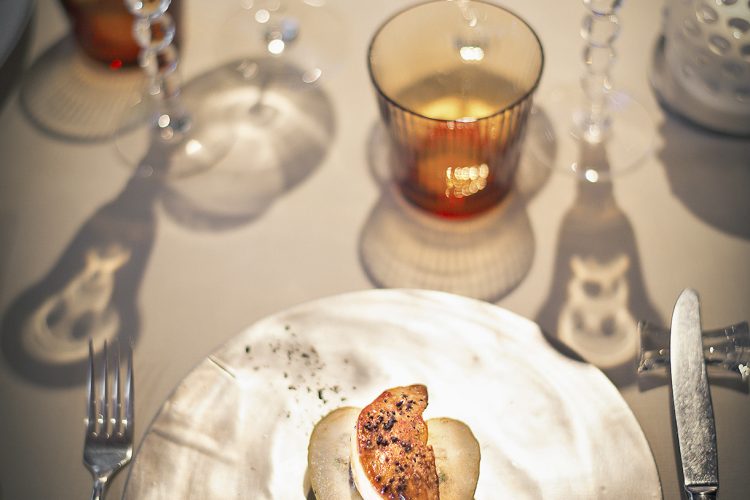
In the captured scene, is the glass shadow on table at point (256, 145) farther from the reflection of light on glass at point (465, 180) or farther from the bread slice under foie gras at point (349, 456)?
the bread slice under foie gras at point (349, 456)

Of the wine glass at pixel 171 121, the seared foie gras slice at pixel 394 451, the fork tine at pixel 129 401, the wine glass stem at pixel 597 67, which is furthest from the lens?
the wine glass at pixel 171 121

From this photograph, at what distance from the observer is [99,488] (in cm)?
59

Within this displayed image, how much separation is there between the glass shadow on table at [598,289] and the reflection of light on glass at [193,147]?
1.25 ft

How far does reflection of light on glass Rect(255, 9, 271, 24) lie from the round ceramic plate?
17.8 inches

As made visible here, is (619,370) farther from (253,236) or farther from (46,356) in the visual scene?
(46,356)

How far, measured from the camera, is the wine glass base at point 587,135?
0.81 meters

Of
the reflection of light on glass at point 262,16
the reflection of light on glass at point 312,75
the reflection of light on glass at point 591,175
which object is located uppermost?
the reflection of light on glass at point 262,16

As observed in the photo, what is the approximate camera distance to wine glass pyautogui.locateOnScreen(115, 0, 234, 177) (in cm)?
83

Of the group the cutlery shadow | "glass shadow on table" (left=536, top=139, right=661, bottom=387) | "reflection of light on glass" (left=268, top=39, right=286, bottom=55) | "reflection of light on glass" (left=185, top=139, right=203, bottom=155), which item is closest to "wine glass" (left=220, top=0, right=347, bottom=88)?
"reflection of light on glass" (left=268, top=39, right=286, bottom=55)

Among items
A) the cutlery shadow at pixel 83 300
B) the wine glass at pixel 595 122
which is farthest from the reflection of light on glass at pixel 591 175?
the cutlery shadow at pixel 83 300

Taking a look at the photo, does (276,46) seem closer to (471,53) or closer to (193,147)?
(193,147)

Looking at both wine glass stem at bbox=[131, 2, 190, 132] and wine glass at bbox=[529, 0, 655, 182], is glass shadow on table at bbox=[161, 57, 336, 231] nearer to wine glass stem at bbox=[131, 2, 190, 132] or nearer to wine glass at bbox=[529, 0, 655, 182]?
wine glass stem at bbox=[131, 2, 190, 132]

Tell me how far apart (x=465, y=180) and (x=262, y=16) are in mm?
382

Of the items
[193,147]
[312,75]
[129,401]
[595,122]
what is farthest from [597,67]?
[129,401]
